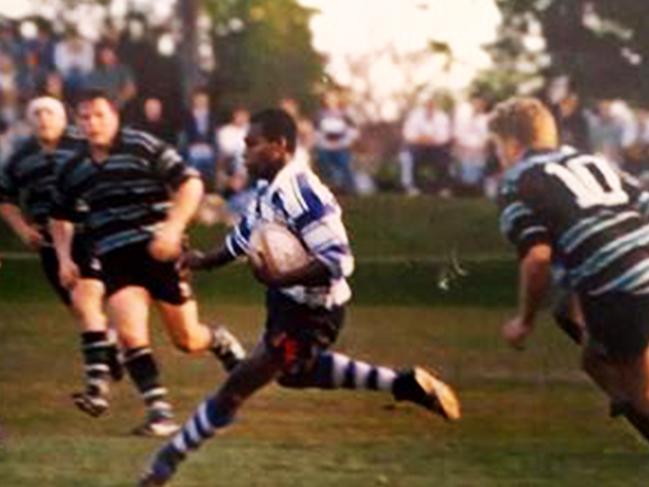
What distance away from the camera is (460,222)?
1758cm

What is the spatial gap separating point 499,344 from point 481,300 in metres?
1.97

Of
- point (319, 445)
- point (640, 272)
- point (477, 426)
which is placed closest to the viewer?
point (640, 272)

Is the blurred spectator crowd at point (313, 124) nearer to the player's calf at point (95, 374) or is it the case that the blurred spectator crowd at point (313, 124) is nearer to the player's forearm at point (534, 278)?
the player's calf at point (95, 374)

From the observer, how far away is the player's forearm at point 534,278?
9.13m

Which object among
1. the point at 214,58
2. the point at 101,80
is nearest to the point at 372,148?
the point at 214,58

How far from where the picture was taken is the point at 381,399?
42.3 feet

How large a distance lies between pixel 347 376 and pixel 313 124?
7562 millimetres

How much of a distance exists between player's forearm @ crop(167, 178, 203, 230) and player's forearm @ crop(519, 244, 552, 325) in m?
2.08

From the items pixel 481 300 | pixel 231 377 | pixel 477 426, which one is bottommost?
pixel 481 300

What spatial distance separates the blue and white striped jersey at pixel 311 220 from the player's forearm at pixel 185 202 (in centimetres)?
182

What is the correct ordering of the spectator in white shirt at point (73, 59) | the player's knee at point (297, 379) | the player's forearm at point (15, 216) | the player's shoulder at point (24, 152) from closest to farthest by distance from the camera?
1. the player's knee at point (297, 379)
2. the player's forearm at point (15, 216)
3. the player's shoulder at point (24, 152)
4. the spectator in white shirt at point (73, 59)

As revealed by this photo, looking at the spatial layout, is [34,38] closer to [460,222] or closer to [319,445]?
[460,222]

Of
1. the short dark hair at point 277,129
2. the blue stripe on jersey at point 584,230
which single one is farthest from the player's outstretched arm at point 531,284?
the short dark hair at point 277,129

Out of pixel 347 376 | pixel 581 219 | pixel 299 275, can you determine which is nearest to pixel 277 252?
pixel 299 275
